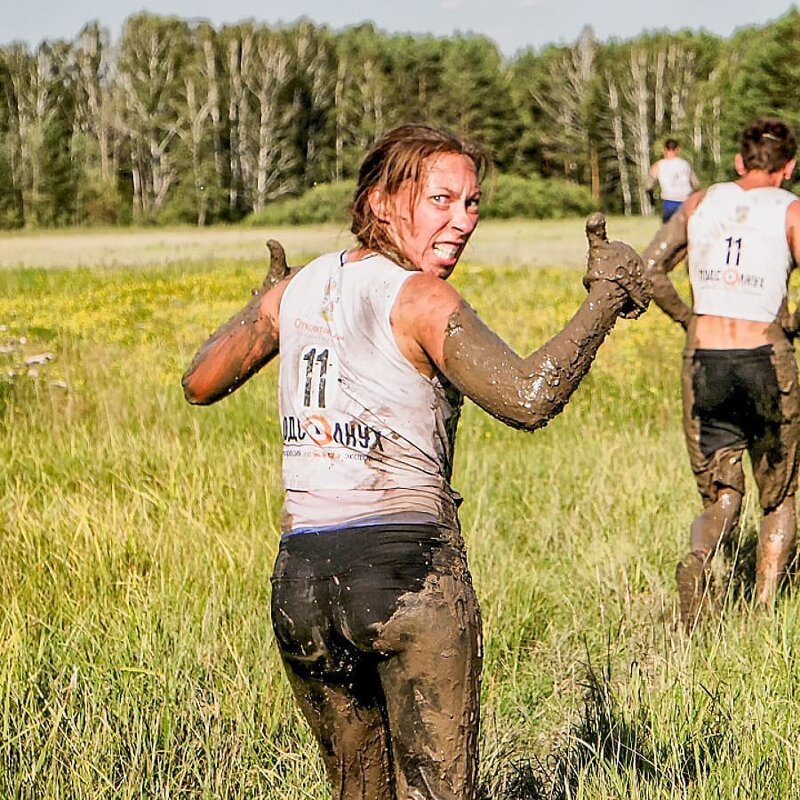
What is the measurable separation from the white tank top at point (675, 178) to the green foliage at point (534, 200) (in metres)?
43.7

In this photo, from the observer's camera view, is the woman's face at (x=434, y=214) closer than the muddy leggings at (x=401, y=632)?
No

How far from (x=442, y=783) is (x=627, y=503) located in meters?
4.18

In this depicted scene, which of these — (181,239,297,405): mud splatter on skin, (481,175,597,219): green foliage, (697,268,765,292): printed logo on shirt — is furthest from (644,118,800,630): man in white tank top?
(481,175,597,219): green foliage

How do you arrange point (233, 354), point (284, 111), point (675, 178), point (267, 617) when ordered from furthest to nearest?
point (284, 111) → point (675, 178) → point (267, 617) → point (233, 354)

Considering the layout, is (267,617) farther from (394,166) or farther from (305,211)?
(305,211)

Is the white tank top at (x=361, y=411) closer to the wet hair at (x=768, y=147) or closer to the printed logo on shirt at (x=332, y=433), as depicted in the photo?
the printed logo on shirt at (x=332, y=433)

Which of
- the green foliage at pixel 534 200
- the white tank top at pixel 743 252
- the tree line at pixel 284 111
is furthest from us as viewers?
the green foliage at pixel 534 200

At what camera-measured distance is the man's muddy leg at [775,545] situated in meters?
5.38

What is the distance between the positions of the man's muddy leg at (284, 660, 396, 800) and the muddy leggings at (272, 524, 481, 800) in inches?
1.4

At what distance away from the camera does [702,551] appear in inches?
208

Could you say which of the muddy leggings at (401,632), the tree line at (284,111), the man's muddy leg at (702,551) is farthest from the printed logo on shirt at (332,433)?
the tree line at (284,111)

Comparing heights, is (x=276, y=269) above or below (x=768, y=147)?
below

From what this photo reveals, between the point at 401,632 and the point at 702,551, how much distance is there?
3160mm

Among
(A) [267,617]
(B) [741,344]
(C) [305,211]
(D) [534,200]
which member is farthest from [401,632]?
(D) [534,200]
